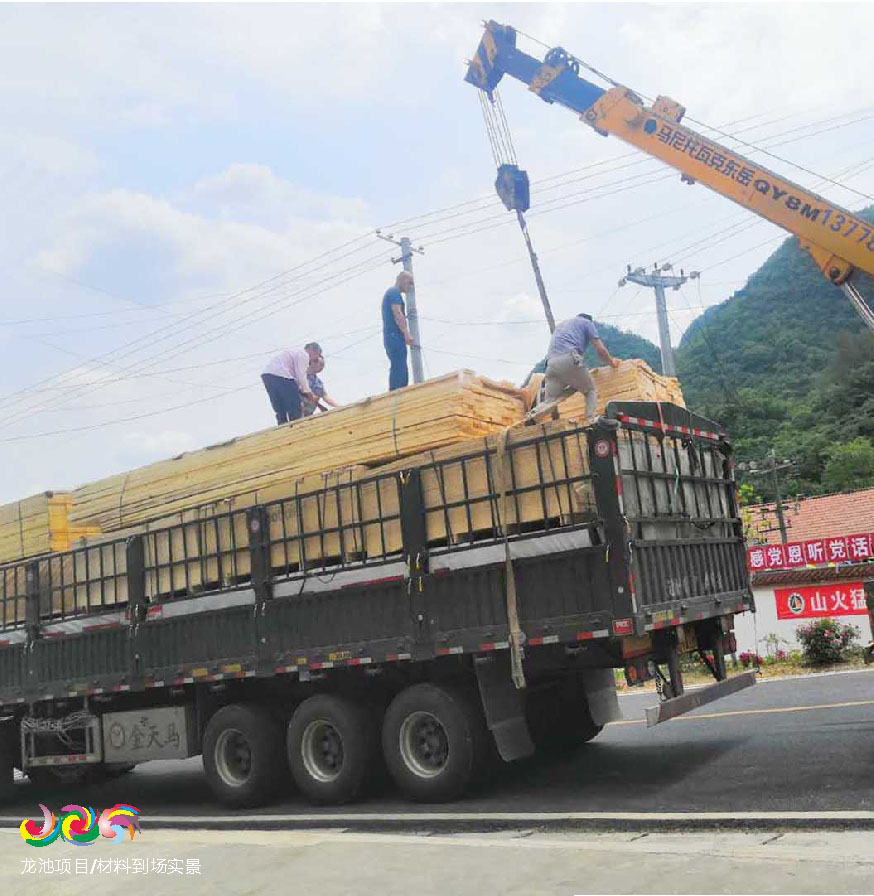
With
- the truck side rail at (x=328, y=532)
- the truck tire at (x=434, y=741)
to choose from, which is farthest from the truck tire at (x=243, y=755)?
the truck tire at (x=434, y=741)

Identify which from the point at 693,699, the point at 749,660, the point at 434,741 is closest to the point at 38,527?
the point at 434,741

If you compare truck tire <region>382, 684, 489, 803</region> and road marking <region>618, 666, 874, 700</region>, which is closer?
truck tire <region>382, 684, 489, 803</region>

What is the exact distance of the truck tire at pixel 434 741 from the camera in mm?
7484

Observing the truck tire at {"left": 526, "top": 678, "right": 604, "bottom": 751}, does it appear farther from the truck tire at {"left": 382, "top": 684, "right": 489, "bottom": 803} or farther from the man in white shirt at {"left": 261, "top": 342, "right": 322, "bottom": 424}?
the man in white shirt at {"left": 261, "top": 342, "right": 322, "bottom": 424}

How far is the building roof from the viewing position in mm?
27250

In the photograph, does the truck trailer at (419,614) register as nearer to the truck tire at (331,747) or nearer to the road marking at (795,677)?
the truck tire at (331,747)

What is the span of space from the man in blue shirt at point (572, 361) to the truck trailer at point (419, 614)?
29.0 inches

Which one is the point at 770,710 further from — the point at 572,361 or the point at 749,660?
the point at 749,660

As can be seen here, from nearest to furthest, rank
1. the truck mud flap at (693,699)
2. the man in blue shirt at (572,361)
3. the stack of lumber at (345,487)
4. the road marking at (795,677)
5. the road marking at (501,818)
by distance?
the road marking at (501,818), the truck mud flap at (693,699), the stack of lumber at (345,487), the man in blue shirt at (572,361), the road marking at (795,677)

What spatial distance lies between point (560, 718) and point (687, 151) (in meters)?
9.06

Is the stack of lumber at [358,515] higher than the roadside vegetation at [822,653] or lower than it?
higher

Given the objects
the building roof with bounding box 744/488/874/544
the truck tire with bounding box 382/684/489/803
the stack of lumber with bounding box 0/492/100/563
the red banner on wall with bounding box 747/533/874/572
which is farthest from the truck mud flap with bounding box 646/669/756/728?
the building roof with bounding box 744/488/874/544

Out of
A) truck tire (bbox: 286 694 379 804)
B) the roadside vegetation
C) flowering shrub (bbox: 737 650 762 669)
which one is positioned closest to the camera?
truck tire (bbox: 286 694 379 804)

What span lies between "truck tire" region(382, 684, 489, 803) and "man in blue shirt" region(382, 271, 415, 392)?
151 inches
